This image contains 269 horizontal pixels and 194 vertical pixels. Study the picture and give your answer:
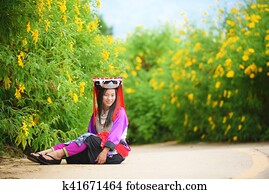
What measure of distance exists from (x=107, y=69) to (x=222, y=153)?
1.81 m

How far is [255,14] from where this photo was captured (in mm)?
10914

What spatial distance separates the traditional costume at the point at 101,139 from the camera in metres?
5.57

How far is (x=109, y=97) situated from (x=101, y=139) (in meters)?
0.42

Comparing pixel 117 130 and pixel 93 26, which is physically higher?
pixel 93 26

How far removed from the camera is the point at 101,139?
5598mm

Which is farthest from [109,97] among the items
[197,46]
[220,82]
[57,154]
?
[197,46]

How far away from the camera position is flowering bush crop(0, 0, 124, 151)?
5523mm

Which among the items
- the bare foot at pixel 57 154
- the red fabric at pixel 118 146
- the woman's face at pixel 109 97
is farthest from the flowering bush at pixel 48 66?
the red fabric at pixel 118 146

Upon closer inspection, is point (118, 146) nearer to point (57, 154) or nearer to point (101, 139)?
point (101, 139)

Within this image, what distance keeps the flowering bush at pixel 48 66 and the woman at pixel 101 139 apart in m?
0.37

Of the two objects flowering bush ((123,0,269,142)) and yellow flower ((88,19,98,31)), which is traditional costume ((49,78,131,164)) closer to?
yellow flower ((88,19,98,31))

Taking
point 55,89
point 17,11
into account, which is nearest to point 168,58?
point 55,89

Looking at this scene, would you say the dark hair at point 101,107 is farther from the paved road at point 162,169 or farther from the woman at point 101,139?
the paved road at point 162,169
